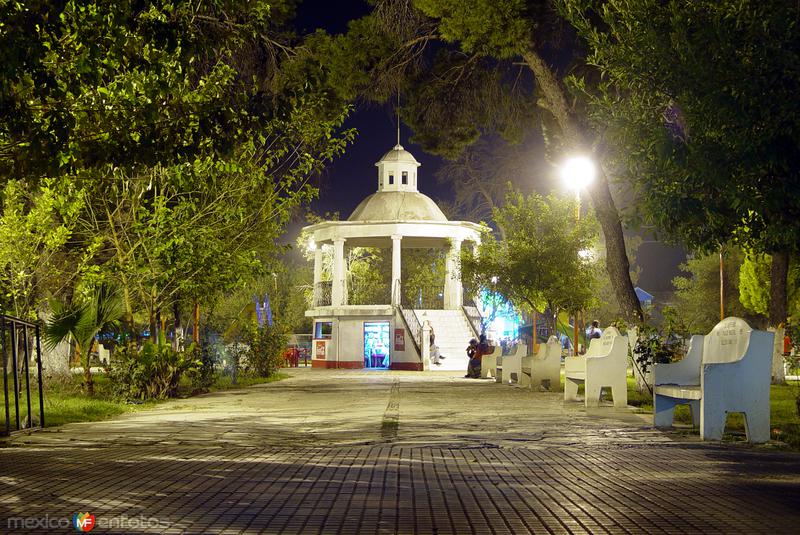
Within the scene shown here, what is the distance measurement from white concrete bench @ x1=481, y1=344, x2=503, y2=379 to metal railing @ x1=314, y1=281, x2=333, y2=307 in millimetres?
19265

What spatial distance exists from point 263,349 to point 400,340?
1474 centimetres

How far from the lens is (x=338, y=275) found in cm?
4772

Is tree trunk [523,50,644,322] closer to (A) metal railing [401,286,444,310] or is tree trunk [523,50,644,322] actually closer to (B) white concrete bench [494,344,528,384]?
(B) white concrete bench [494,344,528,384]

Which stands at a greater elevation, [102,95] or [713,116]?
[713,116]

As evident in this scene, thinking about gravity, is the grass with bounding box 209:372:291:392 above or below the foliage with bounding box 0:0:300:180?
below

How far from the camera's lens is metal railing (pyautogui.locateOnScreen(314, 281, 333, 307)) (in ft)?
165

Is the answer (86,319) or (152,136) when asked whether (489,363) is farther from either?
(152,136)

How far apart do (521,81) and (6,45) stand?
61.7 feet

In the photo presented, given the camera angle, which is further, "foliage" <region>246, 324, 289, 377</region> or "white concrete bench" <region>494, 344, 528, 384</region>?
"foliage" <region>246, 324, 289, 377</region>

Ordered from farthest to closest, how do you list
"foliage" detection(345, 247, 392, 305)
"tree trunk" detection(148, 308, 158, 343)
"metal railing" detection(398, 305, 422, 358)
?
"foliage" detection(345, 247, 392, 305) < "metal railing" detection(398, 305, 422, 358) < "tree trunk" detection(148, 308, 158, 343)

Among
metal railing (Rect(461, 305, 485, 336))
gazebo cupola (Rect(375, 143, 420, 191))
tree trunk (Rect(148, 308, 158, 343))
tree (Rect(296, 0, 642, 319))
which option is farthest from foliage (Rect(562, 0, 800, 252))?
gazebo cupola (Rect(375, 143, 420, 191))

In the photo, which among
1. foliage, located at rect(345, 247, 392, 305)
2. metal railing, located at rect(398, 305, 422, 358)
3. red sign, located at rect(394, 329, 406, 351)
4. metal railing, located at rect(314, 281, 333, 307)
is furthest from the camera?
foliage, located at rect(345, 247, 392, 305)

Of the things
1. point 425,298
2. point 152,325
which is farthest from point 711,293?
point 152,325

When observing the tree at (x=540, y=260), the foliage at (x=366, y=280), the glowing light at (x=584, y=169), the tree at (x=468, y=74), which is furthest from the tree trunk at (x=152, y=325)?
the foliage at (x=366, y=280)
